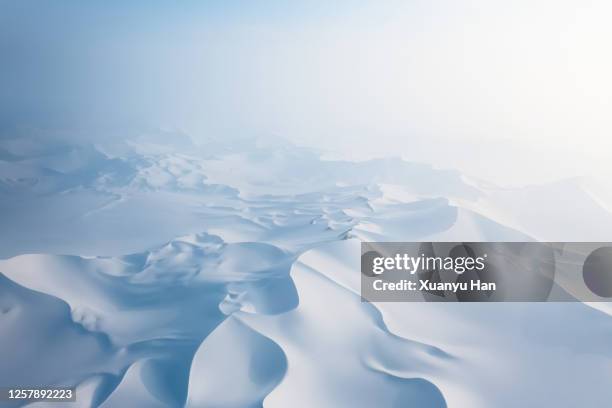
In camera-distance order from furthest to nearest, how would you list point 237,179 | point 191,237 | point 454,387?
point 237,179, point 191,237, point 454,387

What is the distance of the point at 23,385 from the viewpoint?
6.43ft

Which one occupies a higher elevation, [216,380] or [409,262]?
[409,262]

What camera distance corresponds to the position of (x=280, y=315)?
2.13 meters

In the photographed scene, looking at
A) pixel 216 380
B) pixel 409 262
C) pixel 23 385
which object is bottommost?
pixel 23 385

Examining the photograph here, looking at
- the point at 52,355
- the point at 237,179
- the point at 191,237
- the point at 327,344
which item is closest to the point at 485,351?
the point at 327,344

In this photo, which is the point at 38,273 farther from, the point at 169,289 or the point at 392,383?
the point at 392,383

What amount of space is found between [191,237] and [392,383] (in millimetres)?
2296

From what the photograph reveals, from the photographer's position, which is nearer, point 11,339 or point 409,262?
point 11,339

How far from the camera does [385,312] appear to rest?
7.07 feet

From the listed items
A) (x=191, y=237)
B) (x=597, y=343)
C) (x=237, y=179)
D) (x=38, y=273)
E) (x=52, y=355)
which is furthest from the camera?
(x=237, y=179)

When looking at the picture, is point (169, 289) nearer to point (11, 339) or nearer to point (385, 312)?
point (11, 339)

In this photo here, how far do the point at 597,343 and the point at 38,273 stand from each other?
315 cm

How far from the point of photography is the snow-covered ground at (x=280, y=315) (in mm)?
1727

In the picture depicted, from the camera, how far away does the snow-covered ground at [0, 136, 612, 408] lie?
1.73 meters
